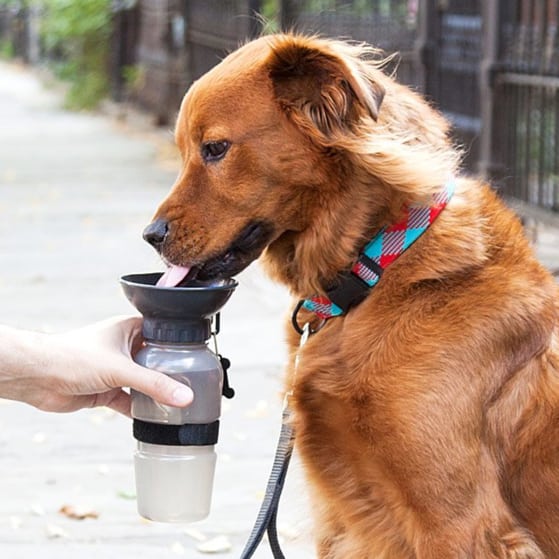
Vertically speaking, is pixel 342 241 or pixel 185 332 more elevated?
pixel 342 241

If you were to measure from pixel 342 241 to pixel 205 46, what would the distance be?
1272 centimetres

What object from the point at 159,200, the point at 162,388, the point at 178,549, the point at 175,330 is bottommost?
the point at 159,200

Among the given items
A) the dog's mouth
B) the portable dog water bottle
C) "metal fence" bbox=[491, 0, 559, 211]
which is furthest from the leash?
"metal fence" bbox=[491, 0, 559, 211]

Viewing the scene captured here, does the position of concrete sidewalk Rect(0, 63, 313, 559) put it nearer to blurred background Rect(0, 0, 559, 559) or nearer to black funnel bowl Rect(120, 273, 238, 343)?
blurred background Rect(0, 0, 559, 559)

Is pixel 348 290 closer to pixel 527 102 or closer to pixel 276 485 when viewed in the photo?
pixel 276 485

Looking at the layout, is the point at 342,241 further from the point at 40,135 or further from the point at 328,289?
the point at 40,135

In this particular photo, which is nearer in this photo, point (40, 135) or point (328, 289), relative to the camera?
point (328, 289)

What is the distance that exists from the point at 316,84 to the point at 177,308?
27.3 inches

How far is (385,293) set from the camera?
10.9 feet

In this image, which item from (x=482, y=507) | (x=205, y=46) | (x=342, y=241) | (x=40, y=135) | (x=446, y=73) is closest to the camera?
(x=482, y=507)

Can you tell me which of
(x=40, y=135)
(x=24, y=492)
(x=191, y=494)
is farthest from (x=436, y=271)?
(x=40, y=135)

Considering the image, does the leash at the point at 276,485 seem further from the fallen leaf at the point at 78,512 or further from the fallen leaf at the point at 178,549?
the fallen leaf at the point at 78,512

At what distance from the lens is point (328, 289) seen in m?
3.43

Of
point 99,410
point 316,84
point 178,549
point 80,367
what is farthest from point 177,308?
point 99,410
